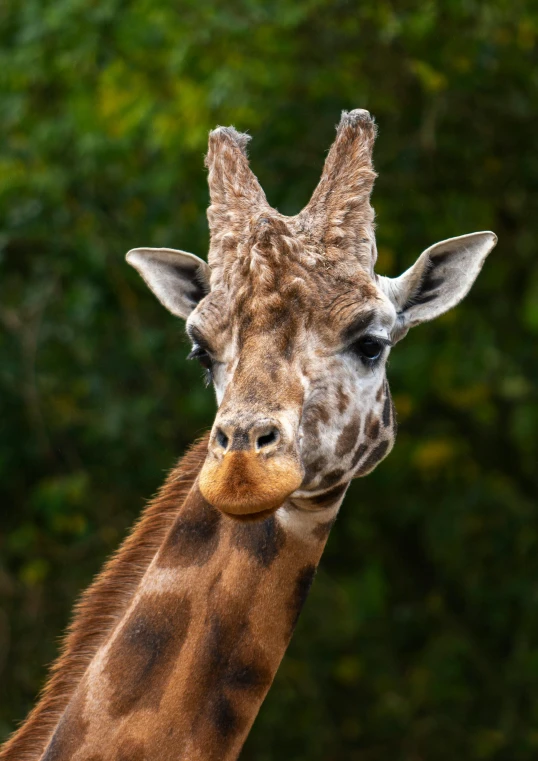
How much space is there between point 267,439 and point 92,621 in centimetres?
148

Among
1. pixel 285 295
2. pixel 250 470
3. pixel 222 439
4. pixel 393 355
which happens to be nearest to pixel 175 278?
pixel 285 295

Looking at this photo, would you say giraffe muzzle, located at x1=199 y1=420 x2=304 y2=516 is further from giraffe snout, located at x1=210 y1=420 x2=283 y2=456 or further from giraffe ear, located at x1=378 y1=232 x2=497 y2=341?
giraffe ear, located at x1=378 y1=232 x2=497 y2=341

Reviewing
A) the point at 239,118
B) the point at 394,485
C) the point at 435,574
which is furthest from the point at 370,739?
the point at 239,118

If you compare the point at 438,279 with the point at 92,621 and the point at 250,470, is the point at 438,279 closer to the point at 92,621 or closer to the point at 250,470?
the point at 250,470

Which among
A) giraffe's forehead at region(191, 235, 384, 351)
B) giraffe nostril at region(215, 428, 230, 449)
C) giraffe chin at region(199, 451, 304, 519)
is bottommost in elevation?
giraffe chin at region(199, 451, 304, 519)

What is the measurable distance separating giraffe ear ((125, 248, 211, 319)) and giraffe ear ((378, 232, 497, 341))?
37.9 inches

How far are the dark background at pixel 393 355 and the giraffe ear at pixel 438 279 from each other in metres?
4.24

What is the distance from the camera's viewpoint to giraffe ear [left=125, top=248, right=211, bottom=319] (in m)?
5.73

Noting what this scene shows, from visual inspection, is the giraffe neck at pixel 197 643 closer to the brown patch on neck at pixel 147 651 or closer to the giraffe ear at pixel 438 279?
the brown patch on neck at pixel 147 651

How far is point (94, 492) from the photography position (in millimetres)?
11516

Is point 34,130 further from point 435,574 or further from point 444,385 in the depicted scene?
point 435,574

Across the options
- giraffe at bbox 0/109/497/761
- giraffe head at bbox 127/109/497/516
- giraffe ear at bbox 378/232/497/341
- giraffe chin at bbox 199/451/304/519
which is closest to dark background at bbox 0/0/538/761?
giraffe ear at bbox 378/232/497/341

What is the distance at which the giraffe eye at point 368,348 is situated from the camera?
16.3 ft

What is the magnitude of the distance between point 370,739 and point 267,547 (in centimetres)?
848
